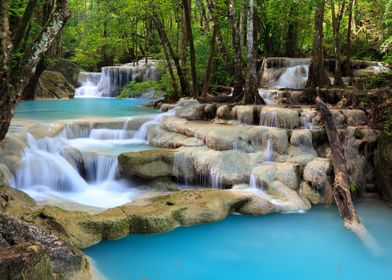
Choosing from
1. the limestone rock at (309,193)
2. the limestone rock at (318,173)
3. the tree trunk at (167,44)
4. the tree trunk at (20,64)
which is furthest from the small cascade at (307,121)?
the tree trunk at (167,44)

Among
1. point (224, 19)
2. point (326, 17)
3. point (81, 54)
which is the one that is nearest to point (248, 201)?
point (224, 19)

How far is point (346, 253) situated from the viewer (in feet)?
18.0

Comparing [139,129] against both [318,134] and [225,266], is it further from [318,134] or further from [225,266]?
[225,266]

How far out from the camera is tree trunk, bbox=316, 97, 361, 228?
6.42 metres

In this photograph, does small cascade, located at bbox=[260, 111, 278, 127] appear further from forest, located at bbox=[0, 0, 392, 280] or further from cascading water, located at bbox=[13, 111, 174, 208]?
cascading water, located at bbox=[13, 111, 174, 208]

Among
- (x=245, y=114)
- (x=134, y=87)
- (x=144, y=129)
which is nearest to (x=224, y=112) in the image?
(x=245, y=114)

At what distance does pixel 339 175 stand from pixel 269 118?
2554mm

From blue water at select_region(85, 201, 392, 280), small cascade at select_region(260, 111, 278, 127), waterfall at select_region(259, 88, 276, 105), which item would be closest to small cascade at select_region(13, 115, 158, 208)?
blue water at select_region(85, 201, 392, 280)

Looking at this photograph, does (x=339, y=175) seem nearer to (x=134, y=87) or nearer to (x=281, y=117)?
(x=281, y=117)

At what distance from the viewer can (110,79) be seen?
24.3 meters

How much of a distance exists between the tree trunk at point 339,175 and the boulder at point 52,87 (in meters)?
15.1

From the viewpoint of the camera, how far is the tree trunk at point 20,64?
516 centimetres

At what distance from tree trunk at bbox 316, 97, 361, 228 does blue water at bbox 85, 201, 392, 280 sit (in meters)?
0.23

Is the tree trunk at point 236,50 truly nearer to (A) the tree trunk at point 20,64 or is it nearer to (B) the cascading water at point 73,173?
(B) the cascading water at point 73,173
